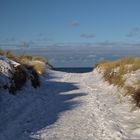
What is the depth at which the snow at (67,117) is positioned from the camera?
40.8 feet

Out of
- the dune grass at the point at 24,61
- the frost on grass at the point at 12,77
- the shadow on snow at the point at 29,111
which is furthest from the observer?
the dune grass at the point at 24,61

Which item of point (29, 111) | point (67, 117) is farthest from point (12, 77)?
point (67, 117)

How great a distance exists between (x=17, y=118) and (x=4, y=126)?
4.95 feet

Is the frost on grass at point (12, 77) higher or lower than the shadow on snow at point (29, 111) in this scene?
higher

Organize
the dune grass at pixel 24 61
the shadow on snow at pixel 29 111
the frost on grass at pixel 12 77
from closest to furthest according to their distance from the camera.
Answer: the shadow on snow at pixel 29 111
the frost on grass at pixel 12 77
the dune grass at pixel 24 61

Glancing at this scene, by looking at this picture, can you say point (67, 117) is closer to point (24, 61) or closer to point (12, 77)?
point (12, 77)

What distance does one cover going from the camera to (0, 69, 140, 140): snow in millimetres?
12446

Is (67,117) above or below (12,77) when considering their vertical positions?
below

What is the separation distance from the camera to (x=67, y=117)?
15.3 metres

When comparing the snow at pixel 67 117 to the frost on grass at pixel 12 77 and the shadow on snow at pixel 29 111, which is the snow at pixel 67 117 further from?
the frost on grass at pixel 12 77

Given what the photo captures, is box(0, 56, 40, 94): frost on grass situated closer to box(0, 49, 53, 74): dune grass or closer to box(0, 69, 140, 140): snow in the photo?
box(0, 69, 140, 140): snow

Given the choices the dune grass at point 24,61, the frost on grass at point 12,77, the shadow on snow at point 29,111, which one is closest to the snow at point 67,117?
the shadow on snow at point 29,111

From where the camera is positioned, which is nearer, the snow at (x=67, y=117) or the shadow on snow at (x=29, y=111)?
the snow at (x=67, y=117)

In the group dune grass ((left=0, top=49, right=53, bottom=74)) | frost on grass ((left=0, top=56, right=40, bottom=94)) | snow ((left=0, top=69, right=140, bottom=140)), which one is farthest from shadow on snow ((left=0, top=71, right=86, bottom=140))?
dune grass ((left=0, top=49, right=53, bottom=74))
